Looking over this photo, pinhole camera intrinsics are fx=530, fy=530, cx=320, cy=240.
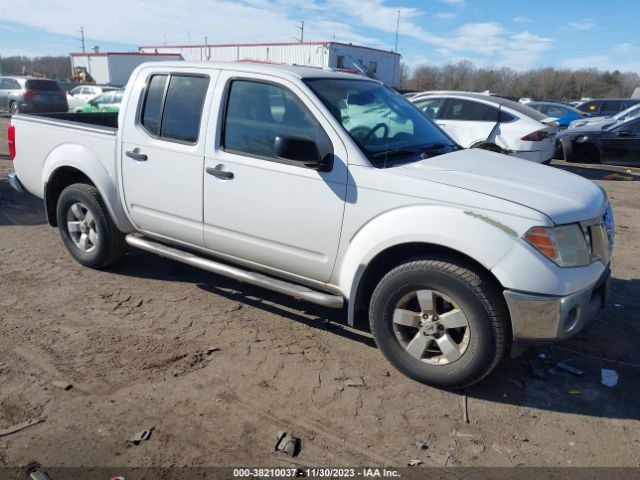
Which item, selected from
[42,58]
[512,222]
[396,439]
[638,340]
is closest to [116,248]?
[396,439]

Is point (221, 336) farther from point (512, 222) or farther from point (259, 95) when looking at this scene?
point (512, 222)

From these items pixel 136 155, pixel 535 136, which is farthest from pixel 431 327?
pixel 535 136

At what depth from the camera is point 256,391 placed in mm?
3350

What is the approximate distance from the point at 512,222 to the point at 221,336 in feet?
7.42

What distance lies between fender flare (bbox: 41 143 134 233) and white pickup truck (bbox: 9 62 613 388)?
15 mm

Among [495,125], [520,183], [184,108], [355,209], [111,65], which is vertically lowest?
[355,209]

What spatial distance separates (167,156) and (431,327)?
247cm

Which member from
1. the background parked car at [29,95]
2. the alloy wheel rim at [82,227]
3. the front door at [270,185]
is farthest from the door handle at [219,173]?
the background parked car at [29,95]

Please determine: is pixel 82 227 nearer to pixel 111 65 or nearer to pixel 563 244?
pixel 563 244

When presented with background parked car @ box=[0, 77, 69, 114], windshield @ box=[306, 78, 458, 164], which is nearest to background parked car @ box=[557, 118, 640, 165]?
windshield @ box=[306, 78, 458, 164]

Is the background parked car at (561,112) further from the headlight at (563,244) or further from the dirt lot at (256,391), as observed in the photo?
the headlight at (563,244)

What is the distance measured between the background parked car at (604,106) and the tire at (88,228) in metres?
21.5

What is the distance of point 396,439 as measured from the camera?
9.68 ft

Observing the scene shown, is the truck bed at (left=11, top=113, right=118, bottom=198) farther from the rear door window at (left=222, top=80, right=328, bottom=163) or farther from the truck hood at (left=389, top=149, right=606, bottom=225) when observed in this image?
the truck hood at (left=389, top=149, right=606, bottom=225)
